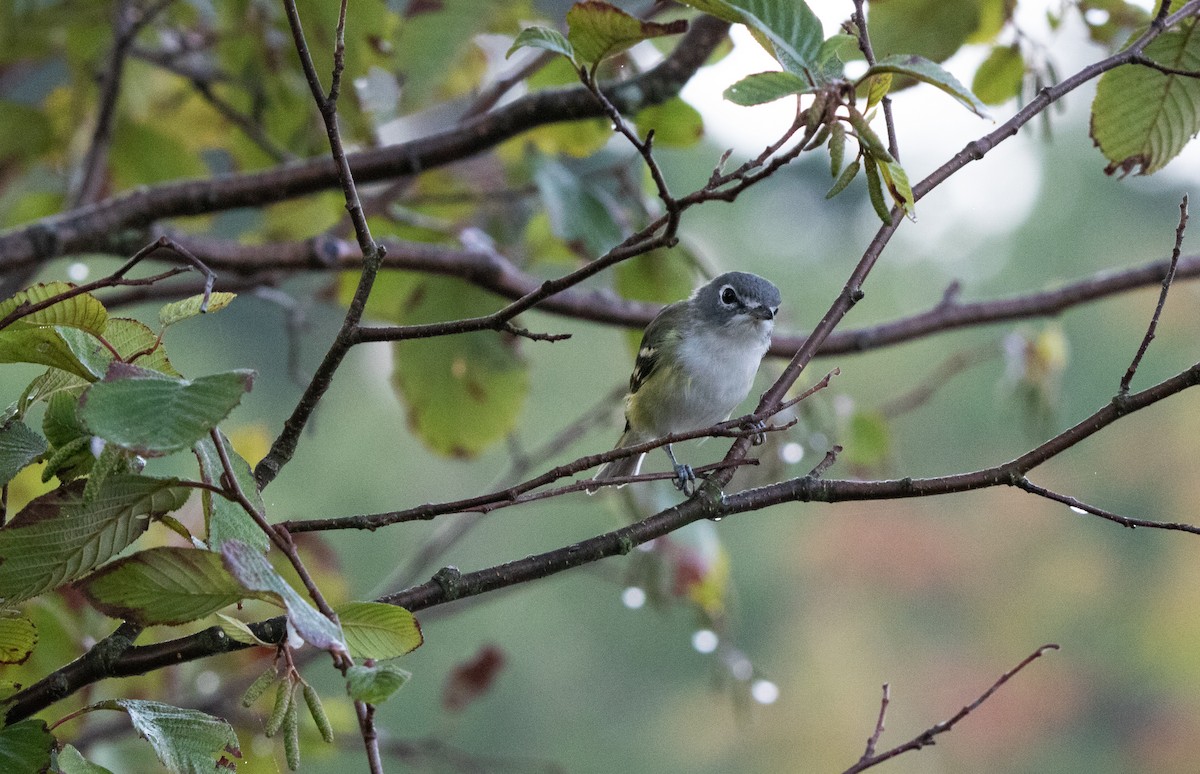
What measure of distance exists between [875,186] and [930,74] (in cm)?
10

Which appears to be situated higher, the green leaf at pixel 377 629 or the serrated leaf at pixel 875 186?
the serrated leaf at pixel 875 186

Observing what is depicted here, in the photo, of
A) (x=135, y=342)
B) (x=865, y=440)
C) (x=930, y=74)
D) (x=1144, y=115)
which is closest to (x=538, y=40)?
(x=930, y=74)

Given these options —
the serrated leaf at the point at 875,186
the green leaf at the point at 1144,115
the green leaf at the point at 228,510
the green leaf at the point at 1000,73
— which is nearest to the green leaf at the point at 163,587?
the green leaf at the point at 228,510

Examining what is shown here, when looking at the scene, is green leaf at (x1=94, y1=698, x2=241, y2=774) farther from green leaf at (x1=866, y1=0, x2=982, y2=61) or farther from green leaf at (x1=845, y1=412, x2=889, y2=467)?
green leaf at (x1=845, y1=412, x2=889, y2=467)

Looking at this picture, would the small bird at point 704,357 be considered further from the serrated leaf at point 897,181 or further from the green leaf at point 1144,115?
the serrated leaf at point 897,181

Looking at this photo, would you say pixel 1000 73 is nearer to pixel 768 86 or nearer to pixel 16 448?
pixel 768 86

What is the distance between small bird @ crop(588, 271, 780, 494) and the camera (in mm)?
2441

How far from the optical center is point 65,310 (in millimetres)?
827

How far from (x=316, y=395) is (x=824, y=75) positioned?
451 millimetres

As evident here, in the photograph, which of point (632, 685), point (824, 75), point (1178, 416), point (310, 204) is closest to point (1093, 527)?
point (1178, 416)

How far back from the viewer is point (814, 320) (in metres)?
7.55

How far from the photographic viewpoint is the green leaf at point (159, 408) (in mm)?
661

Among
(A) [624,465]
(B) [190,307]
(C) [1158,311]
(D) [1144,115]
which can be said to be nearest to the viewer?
(B) [190,307]

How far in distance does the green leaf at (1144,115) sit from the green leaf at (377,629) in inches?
39.2
